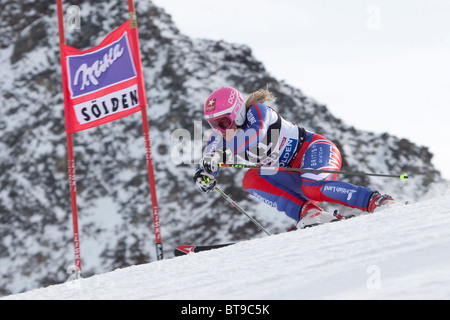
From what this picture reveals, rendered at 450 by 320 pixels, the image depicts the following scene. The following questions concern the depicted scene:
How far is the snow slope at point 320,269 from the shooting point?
160 centimetres

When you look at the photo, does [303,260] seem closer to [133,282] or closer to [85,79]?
[133,282]

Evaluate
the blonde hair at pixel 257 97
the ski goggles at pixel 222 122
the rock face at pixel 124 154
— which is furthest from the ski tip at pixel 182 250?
the rock face at pixel 124 154

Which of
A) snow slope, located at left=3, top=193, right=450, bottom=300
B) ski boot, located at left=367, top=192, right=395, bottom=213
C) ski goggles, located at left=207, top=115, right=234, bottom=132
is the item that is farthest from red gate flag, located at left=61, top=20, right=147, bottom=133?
snow slope, located at left=3, top=193, right=450, bottom=300

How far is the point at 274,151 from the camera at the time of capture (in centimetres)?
440

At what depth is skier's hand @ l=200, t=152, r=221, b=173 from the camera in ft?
13.9

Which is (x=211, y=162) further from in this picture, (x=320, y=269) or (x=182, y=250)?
(x=320, y=269)

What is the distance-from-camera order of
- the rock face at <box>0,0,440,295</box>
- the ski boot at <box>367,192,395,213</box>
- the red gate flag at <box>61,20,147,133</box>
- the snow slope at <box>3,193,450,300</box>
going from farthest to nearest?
1. the rock face at <box>0,0,440,295</box>
2. the red gate flag at <box>61,20,147,133</box>
3. the ski boot at <box>367,192,395,213</box>
4. the snow slope at <box>3,193,450,300</box>

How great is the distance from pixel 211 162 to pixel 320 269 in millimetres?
2386

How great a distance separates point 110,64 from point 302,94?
6539mm

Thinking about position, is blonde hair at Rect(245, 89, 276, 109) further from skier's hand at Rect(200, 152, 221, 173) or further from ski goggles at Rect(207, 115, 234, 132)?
skier's hand at Rect(200, 152, 221, 173)

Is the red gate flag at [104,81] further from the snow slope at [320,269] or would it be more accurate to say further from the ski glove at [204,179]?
the snow slope at [320,269]

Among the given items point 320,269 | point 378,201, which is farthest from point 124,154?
point 320,269

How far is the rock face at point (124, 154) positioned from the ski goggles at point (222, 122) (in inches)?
202
